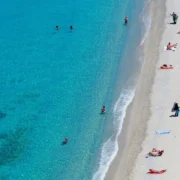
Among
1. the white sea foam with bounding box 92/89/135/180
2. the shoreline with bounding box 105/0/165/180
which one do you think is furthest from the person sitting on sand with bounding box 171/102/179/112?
the white sea foam with bounding box 92/89/135/180

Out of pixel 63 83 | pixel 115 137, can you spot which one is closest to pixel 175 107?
pixel 115 137

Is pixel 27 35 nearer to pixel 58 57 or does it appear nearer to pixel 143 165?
pixel 58 57

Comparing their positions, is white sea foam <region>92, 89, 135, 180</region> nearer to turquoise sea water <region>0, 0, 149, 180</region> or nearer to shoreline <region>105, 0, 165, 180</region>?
turquoise sea water <region>0, 0, 149, 180</region>

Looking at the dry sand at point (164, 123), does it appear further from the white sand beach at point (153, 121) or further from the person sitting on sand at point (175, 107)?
the person sitting on sand at point (175, 107)

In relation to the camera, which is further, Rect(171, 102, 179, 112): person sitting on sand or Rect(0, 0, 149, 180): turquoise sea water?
Rect(171, 102, 179, 112): person sitting on sand

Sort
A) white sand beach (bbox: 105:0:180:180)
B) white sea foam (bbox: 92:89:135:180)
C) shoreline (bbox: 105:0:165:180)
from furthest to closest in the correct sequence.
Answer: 1. white sea foam (bbox: 92:89:135:180)
2. shoreline (bbox: 105:0:165:180)
3. white sand beach (bbox: 105:0:180:180)

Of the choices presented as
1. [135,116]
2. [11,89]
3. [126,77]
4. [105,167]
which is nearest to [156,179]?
→ [105,167]

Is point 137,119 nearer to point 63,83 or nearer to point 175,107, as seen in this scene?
point 175,107
